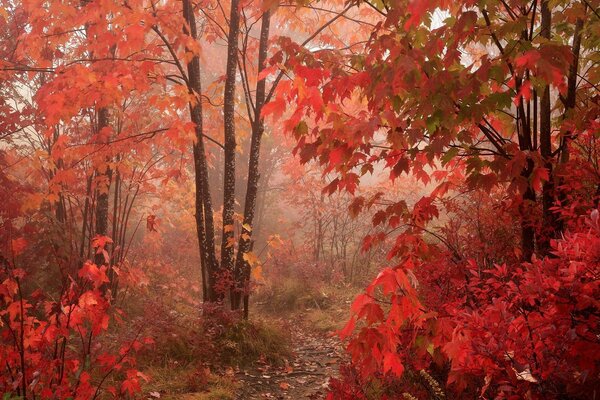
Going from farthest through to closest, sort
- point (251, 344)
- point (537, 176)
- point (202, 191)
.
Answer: point (202, 191), point (251, 344), point (537, 176)

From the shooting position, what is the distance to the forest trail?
567cm

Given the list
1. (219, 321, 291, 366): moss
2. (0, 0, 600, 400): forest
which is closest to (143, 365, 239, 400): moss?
(0, 0, 600, 400): forest

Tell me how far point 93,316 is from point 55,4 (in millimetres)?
4292

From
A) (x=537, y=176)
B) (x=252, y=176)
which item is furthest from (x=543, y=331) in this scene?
(x=252, y=176)

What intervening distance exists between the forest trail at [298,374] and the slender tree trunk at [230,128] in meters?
1.68

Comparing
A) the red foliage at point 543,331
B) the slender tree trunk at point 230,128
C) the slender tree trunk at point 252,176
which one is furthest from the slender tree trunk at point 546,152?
the slender tree trunk at point 230,128

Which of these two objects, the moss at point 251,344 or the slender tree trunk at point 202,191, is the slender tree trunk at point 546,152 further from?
the slender tree trunk at point 202,191

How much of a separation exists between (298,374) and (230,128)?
380 centimetres

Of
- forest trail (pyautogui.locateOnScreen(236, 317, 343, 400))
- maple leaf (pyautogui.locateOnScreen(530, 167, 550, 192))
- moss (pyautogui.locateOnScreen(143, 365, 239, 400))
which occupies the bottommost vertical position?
forest trail (pyautogui.locateOnScreen(236, 317, 343, 400))

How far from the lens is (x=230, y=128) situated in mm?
6844

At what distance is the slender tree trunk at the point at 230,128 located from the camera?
260 inches

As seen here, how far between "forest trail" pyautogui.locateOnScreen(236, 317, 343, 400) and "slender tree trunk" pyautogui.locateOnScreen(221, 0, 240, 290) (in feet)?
5.52

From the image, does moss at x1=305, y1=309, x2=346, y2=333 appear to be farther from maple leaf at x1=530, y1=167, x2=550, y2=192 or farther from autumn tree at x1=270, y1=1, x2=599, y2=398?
maple leaf at x1=530, y1=167, x2=550, y2=192

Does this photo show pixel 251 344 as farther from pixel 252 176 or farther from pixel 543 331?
pixel 543 331
